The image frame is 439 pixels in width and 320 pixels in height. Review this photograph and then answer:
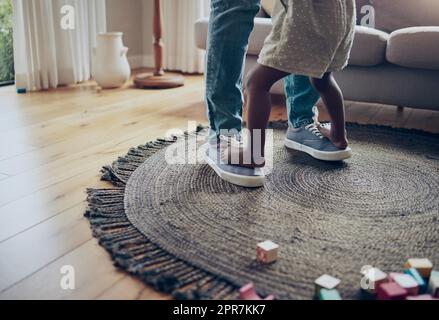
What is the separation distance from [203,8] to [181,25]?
0.19 metres

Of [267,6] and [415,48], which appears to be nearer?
[415,48]

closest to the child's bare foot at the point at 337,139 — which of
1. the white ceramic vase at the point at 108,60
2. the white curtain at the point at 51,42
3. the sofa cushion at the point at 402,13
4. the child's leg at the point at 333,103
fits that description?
the child's leg at the point at 333,103

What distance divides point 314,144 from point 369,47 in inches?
22.1

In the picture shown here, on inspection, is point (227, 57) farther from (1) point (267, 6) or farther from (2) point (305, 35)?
(1) point (267, 6)

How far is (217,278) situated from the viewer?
2.50ft

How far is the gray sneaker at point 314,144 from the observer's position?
131 cm

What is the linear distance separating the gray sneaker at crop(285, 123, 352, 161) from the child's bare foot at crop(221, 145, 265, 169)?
0.23m

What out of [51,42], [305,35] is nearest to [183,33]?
[51,42]

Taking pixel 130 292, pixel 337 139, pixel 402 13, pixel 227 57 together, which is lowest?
pixel 130 292

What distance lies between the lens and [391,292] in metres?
0.70

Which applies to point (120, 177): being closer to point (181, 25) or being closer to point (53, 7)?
point (53, 7)

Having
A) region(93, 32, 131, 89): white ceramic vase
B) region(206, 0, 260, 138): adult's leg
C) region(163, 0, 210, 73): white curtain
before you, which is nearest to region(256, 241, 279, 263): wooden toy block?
region(206, 0, 260, 138): adult's leg

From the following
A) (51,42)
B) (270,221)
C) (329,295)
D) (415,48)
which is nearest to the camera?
(329,295)

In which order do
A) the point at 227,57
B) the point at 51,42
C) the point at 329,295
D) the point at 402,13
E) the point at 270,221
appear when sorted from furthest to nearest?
the point at 51,42
the point at 402,13
the point at 227,57
the point at 270,221
the point at 329,295
